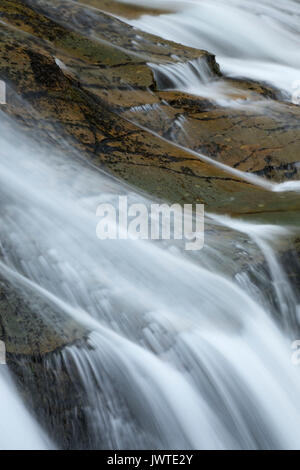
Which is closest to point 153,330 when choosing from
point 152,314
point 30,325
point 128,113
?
point 152,314

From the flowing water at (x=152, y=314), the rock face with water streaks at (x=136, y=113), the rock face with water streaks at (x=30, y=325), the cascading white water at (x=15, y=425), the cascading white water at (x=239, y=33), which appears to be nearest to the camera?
the cascading white water at (x=15, y=425)

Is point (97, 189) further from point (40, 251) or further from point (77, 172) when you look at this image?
point (40, 251)

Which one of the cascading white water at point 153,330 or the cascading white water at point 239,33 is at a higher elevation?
the cascading white water at point 239,33

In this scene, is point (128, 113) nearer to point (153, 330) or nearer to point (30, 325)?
point (153, 330)

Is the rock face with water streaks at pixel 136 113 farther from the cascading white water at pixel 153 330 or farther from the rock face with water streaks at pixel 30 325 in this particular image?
the rock face with water streaks at pixel 30 325

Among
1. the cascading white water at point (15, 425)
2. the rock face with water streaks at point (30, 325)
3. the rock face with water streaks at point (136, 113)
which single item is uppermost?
the rock face with water streaks at point (136, 113)

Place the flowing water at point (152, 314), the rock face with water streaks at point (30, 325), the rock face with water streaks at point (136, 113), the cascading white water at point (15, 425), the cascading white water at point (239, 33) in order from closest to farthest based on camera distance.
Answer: the cascading white water at point (15, 425)
the rock face with water streaks at point (30, 325)
the flowing water at point (152, 314)
the rock face with water streaks at point (136, 113)
the cascading white water at point (239, 33)

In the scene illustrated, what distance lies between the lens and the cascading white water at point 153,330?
137 inches

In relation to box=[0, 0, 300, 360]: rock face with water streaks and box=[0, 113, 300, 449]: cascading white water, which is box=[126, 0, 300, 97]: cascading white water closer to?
box=[0, 0, 300, 360]: rock face with water streaks

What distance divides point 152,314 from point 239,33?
7524 mm

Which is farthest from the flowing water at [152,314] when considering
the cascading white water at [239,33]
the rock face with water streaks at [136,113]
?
the cascading white water at [239,33]

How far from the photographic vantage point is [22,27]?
6.75m

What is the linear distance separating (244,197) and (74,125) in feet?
4.81

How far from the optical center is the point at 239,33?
1053 cm
